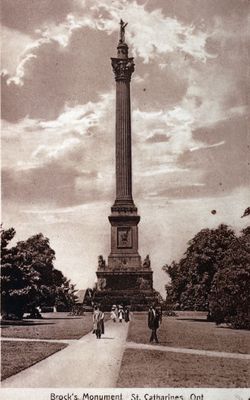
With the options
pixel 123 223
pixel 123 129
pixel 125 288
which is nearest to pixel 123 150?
pixel 123 129

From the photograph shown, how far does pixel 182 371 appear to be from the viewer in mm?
15211

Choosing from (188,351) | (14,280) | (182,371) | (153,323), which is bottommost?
(182,371)

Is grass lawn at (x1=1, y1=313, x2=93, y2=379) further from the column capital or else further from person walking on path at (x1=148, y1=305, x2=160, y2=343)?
the column capital

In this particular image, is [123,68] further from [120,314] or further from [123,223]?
[120,314]

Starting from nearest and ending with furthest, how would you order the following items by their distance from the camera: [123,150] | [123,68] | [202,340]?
1. [202,340]
2. [123,150]
3. [123,68]

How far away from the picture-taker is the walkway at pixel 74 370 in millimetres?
14146

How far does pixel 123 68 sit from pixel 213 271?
28119 mm

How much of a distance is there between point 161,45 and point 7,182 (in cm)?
930

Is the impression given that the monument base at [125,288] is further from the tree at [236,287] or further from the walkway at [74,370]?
the walkway at [74,370]

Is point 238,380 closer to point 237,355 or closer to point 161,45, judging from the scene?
point 237,355

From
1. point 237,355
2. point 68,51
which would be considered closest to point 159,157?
point 68,51

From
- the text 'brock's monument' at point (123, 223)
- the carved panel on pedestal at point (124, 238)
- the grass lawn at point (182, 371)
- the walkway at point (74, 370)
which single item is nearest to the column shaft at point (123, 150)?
the text 'brock's monument' at point (123, 223)

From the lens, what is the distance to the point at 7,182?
1989 centimetres

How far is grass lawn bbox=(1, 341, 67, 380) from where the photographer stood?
1523 centimetres
